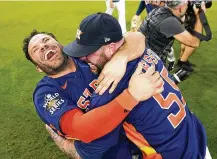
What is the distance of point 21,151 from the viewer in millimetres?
4402

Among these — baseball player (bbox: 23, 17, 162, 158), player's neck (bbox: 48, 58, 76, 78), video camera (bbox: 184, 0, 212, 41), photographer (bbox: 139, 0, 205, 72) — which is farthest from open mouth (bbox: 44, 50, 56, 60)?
video camera (bbox: 184, 0, 212, 41)

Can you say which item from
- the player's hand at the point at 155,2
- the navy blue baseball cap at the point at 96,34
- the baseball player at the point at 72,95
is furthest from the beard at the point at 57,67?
the player's hand at the point at 155,2

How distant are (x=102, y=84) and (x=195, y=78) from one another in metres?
4.23

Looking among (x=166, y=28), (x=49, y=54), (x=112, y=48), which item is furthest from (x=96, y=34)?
(x=166, y=28)

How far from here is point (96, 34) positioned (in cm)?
239

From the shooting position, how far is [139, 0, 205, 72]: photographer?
4391 millimetres

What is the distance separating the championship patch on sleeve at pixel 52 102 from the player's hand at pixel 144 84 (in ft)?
2.06

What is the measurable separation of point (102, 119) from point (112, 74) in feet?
1.01

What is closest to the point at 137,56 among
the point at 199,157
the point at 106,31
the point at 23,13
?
the point at 106,31

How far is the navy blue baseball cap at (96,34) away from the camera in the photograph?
2.38 metres

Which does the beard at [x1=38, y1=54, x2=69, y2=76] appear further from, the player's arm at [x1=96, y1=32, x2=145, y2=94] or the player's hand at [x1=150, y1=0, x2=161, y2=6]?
the player's hand at [x1=150, y1=0, x2=161, y2=6]

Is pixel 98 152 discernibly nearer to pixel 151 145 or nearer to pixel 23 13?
pixel 151 145

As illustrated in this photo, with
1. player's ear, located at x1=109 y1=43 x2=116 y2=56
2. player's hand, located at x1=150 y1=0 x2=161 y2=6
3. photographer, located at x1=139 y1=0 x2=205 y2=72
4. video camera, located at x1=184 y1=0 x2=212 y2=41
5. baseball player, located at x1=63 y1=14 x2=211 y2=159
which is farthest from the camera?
player's hand, located at x1=150 y1=0 x2=161 y2=6

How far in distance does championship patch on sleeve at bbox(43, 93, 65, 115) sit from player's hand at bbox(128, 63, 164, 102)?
63 cm
